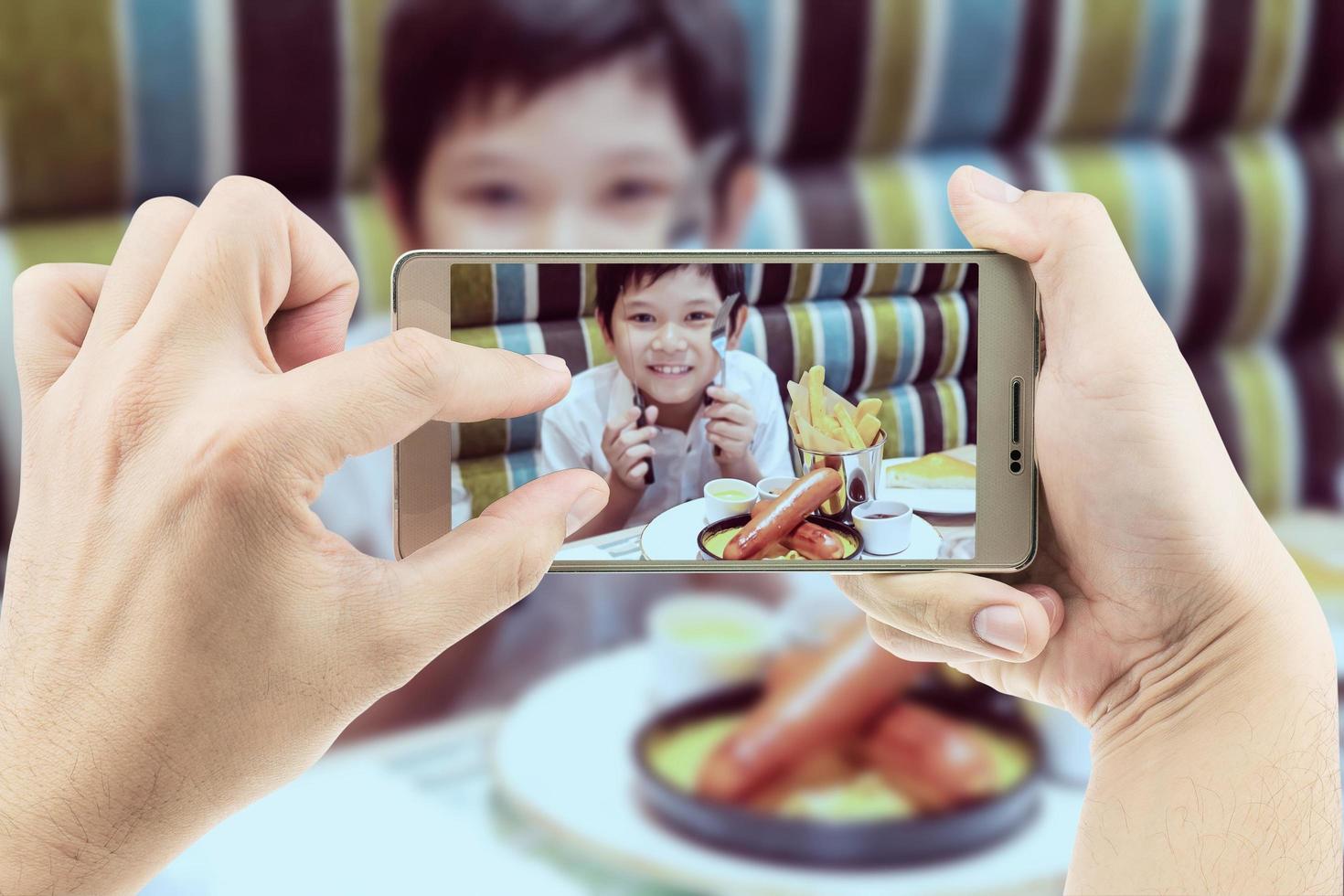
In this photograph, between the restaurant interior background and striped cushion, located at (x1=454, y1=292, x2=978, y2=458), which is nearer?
striped cushion, located at (x1=454, y1=292, x2=978, y2=458)

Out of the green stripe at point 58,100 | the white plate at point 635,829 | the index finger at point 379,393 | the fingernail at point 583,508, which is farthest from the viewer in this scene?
the green stripe at point 58,100

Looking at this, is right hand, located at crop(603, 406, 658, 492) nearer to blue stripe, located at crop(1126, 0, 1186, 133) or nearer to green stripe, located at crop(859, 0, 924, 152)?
green stripe, located at crop(859, 0, 924, 152)

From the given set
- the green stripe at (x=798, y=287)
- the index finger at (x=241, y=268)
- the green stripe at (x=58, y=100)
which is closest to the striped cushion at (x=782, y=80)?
the green stripe at (x=58, y=100)

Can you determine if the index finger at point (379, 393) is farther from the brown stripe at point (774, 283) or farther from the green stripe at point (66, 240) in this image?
the green stripe at point (66, 240)

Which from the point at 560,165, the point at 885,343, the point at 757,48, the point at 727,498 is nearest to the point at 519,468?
the point at 727,498

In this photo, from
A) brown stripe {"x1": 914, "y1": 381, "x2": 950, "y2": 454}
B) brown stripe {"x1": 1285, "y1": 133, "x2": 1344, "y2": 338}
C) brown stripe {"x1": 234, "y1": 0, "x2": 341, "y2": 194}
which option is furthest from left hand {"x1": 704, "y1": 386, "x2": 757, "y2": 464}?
brown stripe {"x1": 1285, "y1": 133, "x2": 1344, "y2": 338}

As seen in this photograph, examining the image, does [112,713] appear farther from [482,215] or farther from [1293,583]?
[482,215]

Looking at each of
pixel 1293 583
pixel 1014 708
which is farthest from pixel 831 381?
pixel 1014 708
